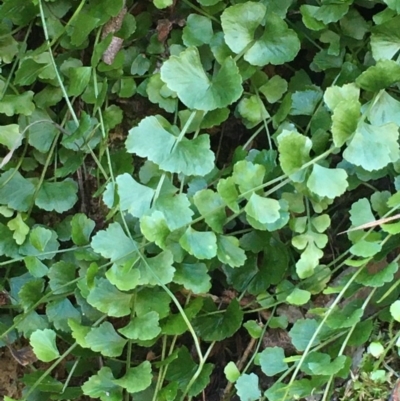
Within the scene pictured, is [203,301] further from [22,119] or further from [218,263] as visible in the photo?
[22,119]

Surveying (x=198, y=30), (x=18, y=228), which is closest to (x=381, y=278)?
(x=198, y=30)

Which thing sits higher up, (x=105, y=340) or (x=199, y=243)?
(x=199, y=243)

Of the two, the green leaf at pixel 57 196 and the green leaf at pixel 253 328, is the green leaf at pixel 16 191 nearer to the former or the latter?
the green leaf at pixel 57 196

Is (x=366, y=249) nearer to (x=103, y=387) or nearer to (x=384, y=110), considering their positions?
(x=384, y=110)

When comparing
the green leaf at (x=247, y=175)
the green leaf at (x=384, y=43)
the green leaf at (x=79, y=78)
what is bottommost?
the green leaf at (x=247, y=175)

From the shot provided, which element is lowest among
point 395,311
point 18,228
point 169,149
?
point 395,311

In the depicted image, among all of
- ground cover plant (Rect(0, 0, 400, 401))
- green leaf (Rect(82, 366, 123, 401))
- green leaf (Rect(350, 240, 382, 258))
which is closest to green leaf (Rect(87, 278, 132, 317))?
ground cover plant (Rect(0, 0, 400, 401))

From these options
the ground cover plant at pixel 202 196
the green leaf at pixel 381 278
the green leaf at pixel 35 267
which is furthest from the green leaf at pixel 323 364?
the green leaf at pixel 35 267
